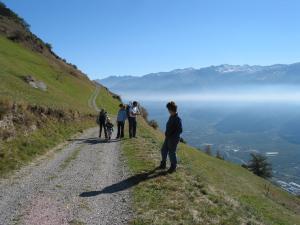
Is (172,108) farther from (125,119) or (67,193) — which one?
(125,119)

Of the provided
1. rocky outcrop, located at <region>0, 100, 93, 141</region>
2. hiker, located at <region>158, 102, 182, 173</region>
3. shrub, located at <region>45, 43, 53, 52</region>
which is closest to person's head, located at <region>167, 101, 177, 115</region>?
hiker, located at <region>158, 102, 182, 173</region>

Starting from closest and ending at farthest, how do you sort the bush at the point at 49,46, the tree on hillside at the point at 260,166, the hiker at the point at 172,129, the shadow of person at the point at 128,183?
the shadow of person at the point at 128,183 < the hiker at the point at 172,129 < the tree on hillside at the point at 260,166 < the bush at the point at 49,46

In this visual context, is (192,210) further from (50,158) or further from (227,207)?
(50,158)

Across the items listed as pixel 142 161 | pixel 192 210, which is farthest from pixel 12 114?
pixel 192 210

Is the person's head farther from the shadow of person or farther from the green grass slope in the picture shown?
the green grass slope

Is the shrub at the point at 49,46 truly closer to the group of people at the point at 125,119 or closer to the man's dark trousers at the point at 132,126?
the group of people at the point at 125,119

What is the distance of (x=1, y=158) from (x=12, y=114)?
530cm

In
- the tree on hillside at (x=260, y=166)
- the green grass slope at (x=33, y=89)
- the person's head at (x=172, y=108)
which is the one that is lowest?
the tree on hillside at (x=260, y=166)

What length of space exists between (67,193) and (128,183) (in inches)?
113

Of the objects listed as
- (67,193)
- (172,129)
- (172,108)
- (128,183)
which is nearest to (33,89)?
(172,129)

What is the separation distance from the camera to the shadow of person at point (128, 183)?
15.2 meters

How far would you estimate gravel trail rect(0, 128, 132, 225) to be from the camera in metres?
12.3

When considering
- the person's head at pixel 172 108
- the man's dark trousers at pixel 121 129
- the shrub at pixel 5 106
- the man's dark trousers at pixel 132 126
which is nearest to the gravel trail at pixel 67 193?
the shrub at pixel 5 106

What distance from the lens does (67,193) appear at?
1490cm
